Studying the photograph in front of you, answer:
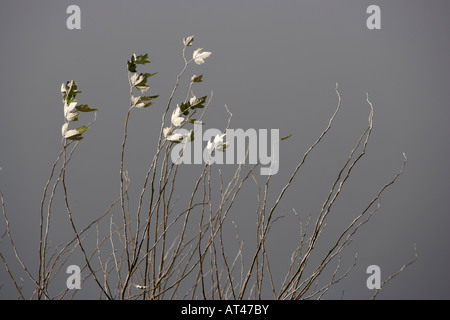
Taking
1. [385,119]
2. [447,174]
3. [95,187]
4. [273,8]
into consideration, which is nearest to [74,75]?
[95,187]

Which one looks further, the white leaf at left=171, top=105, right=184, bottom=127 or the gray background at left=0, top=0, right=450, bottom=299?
the gray background at left=0, top=0, right=450, bottom=299

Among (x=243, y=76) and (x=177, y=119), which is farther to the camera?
(x=243, y=76)

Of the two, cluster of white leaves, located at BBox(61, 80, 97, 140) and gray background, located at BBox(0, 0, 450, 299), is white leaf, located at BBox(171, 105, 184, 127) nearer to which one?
cluster of white leaves, located at BBox(61, 80, 97, 140)

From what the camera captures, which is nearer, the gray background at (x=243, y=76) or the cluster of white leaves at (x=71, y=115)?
the cluster of white leaves at (x=71, y=115)

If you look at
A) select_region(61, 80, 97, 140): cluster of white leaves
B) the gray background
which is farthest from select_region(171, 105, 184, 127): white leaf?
the gray background

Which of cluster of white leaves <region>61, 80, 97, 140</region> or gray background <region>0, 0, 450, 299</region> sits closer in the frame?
cluster of white leaves <region>61, 80, 97, 140</region>

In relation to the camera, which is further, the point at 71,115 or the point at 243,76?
the point at 243,76

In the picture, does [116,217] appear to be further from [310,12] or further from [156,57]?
[310,12]

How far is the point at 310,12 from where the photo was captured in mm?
2613

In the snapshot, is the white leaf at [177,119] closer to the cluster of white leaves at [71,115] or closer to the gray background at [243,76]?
the cluster of white leaves at [71,115]

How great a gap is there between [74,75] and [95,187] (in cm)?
62

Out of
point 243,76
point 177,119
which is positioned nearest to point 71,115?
point 177,119

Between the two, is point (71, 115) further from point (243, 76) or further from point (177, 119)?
point (243, 76)

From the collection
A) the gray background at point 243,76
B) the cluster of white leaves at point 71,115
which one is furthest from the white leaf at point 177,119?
the gray background at point 243,76
